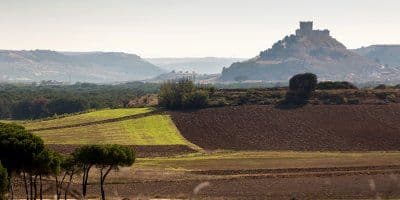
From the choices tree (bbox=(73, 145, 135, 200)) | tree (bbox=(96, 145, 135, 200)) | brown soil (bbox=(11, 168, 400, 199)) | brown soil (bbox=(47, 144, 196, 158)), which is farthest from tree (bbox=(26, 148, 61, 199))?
brown soil (bbox=(47, 144, 196, 158))

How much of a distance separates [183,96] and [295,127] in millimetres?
35712

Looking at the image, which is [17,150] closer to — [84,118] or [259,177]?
[259,177]

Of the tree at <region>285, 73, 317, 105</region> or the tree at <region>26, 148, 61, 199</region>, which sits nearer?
the tree at <region>26, 148, 61, 199</region>

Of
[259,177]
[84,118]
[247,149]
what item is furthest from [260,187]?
[84,118]

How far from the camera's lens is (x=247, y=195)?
64438mm

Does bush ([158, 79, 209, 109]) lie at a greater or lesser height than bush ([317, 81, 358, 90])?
lesser

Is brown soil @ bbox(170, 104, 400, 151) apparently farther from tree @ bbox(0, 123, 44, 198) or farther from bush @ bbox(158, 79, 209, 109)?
tree @ bbox(0, 123, 44, 198)

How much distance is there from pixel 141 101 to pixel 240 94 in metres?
32.7

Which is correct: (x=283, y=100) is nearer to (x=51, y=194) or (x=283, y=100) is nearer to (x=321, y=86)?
(x=321, y=86)

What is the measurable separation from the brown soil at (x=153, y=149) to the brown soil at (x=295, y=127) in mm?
6107

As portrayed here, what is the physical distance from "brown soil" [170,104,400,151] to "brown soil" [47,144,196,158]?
6.11 meters

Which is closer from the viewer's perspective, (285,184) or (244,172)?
(285,184)

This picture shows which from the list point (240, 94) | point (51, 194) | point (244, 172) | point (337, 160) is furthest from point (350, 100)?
point (51, 194)

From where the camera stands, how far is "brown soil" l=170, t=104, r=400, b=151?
4316 inches
